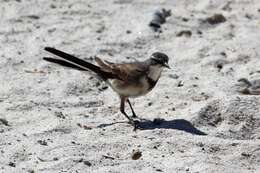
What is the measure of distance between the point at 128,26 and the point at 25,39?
1336mm

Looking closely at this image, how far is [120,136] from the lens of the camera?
6.88m

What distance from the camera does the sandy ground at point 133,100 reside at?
6.35 meters

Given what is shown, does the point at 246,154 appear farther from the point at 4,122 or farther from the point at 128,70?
the point at 4,122

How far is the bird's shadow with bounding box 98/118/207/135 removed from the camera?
6.97 m

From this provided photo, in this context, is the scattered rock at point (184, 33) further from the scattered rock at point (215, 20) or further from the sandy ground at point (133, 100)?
the scattered rock at point (215, 20)

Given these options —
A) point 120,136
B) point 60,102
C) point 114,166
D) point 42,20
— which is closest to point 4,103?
point 60,102

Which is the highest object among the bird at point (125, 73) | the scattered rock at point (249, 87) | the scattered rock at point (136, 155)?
the bird at point (125, 73)

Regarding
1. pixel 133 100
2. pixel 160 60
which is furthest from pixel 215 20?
→ pixel 160 60

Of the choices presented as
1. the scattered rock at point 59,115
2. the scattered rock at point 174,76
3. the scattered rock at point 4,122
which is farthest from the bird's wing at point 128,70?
the scattered rock at point 4,122

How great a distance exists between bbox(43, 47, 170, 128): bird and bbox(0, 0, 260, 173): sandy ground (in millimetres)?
215

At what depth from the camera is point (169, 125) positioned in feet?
23.3

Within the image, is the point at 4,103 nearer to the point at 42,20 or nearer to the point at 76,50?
the point at 76,50

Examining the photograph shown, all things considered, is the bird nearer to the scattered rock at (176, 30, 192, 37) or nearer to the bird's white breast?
the bird's white breast

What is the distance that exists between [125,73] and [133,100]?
0.68 m
